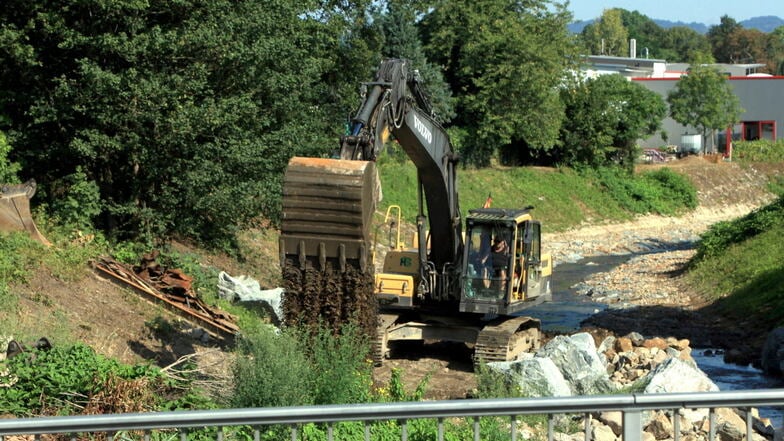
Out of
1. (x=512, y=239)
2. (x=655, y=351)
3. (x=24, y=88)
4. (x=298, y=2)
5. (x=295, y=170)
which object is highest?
(x=298, y=2)

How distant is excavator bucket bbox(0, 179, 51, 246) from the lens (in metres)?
18.9

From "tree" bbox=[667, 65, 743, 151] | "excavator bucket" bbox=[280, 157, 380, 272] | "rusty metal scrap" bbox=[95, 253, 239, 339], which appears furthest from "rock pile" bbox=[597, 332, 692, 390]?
"tree" bbox=[667, 65, 743, 151]

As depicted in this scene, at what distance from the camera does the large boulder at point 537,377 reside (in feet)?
49.3

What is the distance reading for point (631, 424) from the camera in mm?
5848

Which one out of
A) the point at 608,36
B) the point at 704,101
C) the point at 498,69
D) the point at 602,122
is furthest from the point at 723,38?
the point at 498,69

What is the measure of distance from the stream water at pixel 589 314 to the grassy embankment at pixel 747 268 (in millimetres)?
3469

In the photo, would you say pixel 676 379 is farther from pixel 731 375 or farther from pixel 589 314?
pixel 589 314

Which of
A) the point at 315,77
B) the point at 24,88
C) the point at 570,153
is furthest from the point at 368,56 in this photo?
the point at 570,153

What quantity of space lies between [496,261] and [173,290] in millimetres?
5851

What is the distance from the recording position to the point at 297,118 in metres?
26.3

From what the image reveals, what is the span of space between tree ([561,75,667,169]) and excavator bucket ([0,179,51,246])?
44250 mm

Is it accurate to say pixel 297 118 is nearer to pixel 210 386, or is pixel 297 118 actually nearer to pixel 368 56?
pixel 368 56

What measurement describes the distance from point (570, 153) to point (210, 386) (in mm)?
49458

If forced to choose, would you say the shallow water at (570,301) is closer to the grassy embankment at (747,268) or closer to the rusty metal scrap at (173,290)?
the grassy embankment at (747,268)
